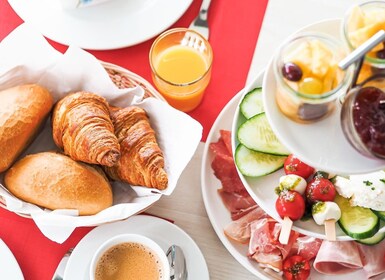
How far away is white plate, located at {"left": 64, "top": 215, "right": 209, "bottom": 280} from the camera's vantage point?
1397 millimetres

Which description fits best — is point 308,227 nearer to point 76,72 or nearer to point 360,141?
point 360,141

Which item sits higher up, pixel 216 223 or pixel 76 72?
pixel 76 72

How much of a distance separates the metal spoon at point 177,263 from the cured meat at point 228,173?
0.20m

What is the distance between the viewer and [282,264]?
1.44m

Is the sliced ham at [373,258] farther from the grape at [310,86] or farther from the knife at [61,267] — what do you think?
the knife at [61,267]

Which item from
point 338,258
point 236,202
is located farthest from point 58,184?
point 338,258

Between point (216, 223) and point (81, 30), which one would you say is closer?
point (216, 223)

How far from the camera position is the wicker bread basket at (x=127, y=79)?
1.49m

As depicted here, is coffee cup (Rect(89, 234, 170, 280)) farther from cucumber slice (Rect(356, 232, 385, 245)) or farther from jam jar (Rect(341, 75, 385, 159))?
jam jar (Rect(341, 75, 385, 159))

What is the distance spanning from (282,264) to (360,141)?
549 mm

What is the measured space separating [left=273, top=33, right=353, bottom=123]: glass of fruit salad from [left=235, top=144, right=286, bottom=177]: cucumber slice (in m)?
0.25

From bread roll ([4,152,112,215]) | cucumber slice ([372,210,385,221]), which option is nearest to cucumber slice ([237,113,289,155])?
cucumber slice ([372,210,385,221])

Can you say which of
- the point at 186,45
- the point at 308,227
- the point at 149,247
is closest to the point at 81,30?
the point at 186,45

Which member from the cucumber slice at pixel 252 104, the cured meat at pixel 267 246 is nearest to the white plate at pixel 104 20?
the cucumber slice at pixel 252 104
